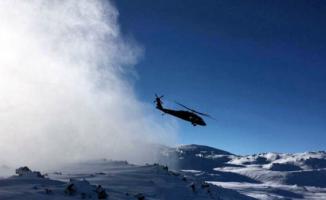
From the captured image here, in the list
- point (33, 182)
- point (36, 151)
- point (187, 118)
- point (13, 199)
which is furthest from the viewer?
point (36, 151)

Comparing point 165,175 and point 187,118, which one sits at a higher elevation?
point 187,118

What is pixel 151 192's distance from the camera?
46156 mm

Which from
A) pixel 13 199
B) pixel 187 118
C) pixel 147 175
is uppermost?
pixel 187 118

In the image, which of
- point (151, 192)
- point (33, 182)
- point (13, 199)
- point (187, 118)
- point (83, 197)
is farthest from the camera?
point (187, 118)

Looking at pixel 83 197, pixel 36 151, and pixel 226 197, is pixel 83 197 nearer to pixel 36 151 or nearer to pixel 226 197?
pixel 226 197

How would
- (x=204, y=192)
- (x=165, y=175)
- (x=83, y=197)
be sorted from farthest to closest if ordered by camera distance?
(x=165, y=175)
(x=204, y=192)
(x=83, y=197)

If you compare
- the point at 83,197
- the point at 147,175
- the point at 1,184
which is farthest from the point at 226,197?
the point at 1,184

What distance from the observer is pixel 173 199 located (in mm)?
46906

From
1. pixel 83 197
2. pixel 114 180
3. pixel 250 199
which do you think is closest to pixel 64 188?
pixel 83 197

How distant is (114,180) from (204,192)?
1288cm

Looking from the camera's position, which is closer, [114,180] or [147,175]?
[114,180]

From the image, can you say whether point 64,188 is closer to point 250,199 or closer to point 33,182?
point 33,182

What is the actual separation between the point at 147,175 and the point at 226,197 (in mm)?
12766

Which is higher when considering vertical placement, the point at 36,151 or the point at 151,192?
the point at 36,151
